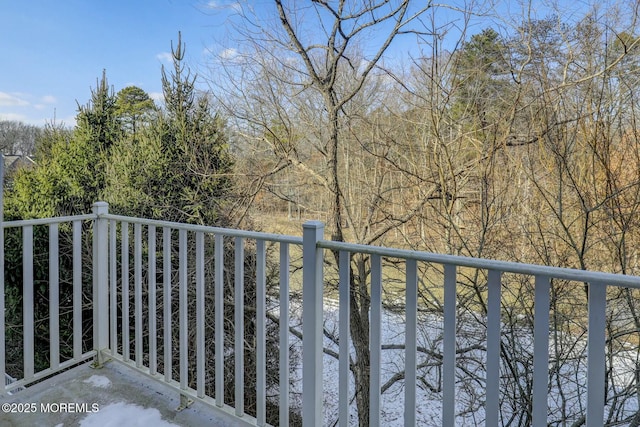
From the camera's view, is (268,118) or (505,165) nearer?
(505,165)

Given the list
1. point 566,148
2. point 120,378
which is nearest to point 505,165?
point 566,148

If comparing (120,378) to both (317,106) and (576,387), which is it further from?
(317,106)

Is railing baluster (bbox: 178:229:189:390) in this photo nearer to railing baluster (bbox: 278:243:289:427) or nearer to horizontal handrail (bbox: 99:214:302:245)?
horizontal handrail (bbox: 99:214:302:245)

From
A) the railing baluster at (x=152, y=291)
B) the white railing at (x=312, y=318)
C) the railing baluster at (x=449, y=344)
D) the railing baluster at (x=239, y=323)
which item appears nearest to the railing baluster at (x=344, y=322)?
the white railing at (x=312, y=318)

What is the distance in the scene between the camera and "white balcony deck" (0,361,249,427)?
6.40 feet

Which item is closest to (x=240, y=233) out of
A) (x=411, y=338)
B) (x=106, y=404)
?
(x=411, y=338)

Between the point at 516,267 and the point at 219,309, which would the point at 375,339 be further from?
the point at 219,309

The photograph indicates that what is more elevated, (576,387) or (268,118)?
(268,118)

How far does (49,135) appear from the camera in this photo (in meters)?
7.96

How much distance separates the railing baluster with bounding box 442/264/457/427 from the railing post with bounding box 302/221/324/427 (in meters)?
0.54

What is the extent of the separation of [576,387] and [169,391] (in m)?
3.64

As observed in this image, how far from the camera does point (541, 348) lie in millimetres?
1212

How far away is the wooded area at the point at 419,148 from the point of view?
3.71 meters

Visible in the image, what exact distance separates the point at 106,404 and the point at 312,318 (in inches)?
51.4
